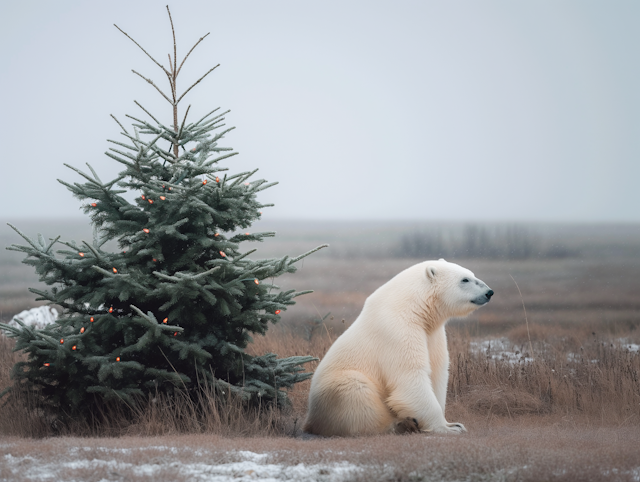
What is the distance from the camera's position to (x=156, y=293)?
17.2 feet

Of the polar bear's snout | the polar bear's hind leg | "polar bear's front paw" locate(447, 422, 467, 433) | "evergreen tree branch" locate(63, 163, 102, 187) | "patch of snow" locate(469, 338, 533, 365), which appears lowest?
"patch of snow" locate(469, 338, 533, 365)

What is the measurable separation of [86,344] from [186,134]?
244 cm

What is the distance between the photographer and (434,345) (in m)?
5.26

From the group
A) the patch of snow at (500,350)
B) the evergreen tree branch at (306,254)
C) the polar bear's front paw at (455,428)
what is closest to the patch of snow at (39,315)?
A: the evergreen tree branch at (306,254)

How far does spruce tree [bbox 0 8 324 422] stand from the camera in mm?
5191

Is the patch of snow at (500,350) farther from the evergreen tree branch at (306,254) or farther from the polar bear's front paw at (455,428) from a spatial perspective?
the evergreen tree branch at (306,254)

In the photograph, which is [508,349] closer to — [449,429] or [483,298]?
[483,298]

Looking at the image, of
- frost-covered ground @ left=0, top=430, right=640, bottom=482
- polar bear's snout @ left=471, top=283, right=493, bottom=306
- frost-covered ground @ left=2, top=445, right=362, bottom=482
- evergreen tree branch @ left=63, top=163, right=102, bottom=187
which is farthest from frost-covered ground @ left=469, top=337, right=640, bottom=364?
evergreen tree branch @ left=63, top=163, right=102, bottom=187

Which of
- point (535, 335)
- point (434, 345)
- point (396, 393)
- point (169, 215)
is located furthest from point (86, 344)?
point (535, 335)

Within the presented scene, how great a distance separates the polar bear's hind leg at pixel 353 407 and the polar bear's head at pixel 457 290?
3.43 ft

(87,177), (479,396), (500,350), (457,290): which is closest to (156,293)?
(87,177)

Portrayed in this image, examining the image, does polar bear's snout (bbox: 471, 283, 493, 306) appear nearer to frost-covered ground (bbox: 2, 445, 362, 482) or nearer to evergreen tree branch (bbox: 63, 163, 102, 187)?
frost-covered ground (bbox: 2, 445, 362, 482)

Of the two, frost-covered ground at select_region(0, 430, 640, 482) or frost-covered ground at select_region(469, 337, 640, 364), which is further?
frost-covered ground at select_region(469, 337, 640, 364)

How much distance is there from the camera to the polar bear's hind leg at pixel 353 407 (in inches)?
188
